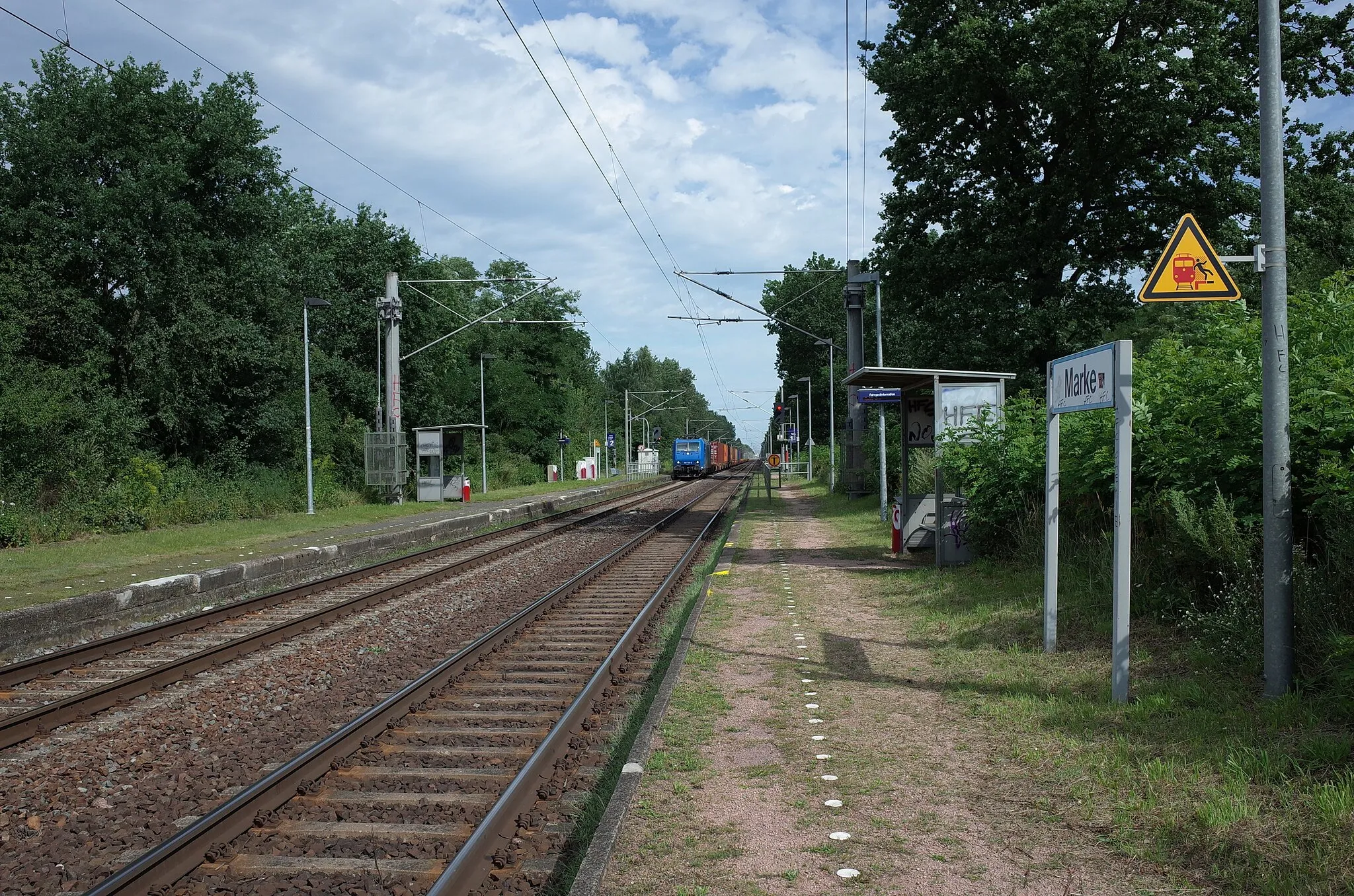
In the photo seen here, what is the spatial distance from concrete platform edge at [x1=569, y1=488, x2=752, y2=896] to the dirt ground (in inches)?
2.8

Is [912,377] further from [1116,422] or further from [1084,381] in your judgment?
[1116,422]

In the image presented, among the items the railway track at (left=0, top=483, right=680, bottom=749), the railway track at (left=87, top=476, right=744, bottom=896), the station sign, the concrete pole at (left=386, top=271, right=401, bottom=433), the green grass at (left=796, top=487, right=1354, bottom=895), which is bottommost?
the railway track at (left=0, top=483, right=680, bottom=749)

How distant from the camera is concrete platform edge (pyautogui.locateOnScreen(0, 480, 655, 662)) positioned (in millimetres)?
10742

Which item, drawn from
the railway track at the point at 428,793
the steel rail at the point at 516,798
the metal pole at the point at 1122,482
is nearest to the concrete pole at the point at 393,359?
the railway track at the point at 428,793

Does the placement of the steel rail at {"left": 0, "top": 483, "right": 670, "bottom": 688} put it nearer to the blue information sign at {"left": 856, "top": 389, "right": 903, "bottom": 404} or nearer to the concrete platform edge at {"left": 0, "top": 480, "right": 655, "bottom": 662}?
the concrete platform edge at {"left": 0, "top": 480, "right": 655, "bottom": 662}

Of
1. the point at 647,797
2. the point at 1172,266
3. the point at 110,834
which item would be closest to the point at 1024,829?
the point at 647,797

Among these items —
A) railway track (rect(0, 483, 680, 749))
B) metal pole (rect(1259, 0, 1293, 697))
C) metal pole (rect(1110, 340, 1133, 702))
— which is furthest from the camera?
railway track (rect(0, 483, 680, 749))

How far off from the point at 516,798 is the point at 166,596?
399 inches

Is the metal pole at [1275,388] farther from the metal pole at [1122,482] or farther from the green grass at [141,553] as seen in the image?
the green grass at [141,553]

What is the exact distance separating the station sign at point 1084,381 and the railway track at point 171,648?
310 inches

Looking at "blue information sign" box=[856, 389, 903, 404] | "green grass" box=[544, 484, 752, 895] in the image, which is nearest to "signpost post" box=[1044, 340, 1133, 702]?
"green grass" box=[544, 484, 752, 895]

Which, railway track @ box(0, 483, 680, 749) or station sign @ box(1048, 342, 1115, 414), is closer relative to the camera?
station sign @ box(1048, 342, 1115, 414)

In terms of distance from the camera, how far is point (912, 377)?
49.0 ft

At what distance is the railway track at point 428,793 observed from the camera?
14.3 ft
